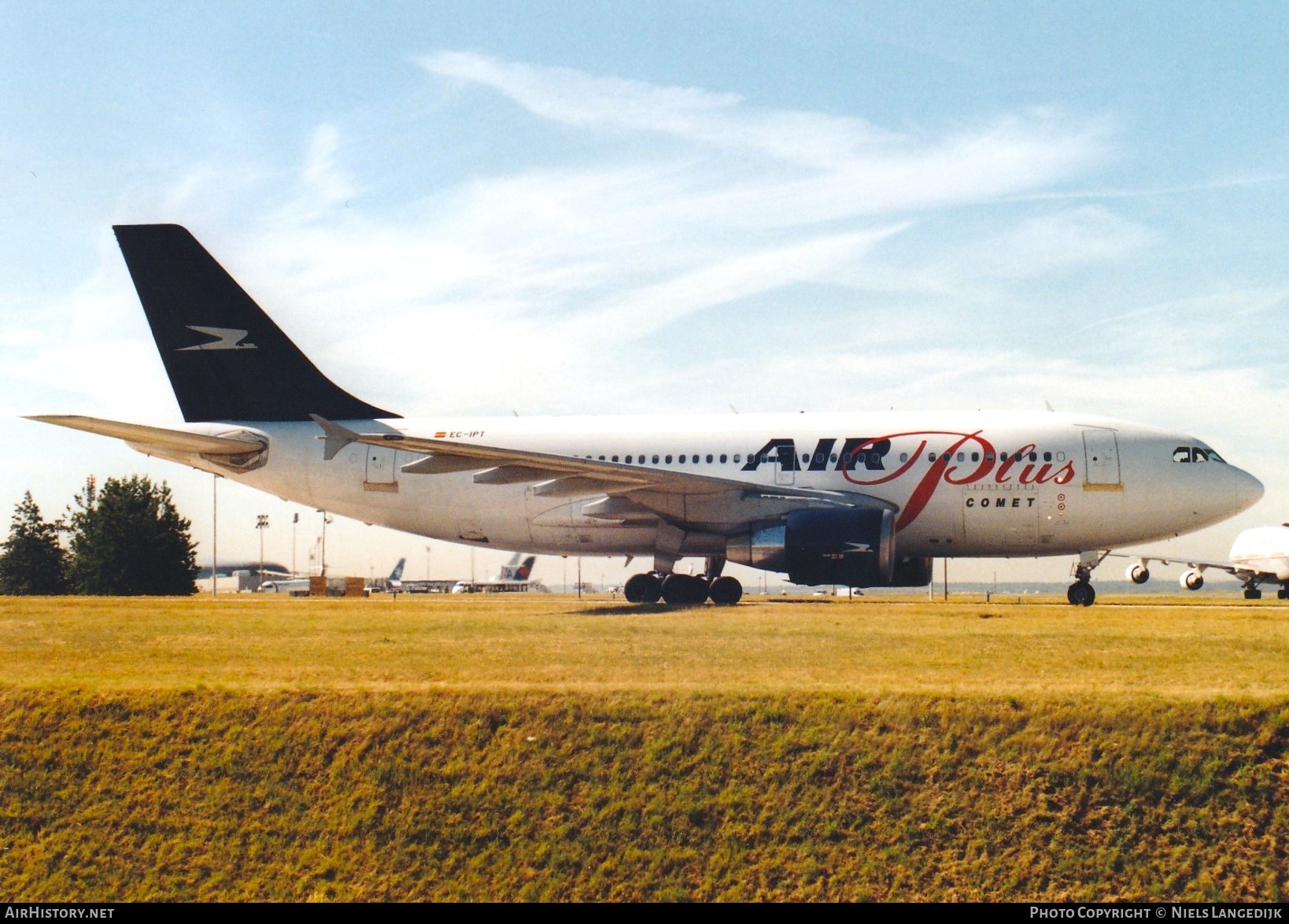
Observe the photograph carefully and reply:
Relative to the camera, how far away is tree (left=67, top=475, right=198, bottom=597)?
2103 inches

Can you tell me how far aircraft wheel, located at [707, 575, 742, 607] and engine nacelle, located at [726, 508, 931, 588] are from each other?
2.88 meters

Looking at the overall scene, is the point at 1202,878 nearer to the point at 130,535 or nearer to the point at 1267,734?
the point at 1267,734

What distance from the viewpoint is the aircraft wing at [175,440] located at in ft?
91.8

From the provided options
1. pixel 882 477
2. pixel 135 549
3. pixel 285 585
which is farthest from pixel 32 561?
pixel 882 477

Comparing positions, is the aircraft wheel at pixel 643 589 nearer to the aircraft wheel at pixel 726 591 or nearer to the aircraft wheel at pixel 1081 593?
the aircraft wheel at pixel 726 591

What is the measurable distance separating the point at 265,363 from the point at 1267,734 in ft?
88.9

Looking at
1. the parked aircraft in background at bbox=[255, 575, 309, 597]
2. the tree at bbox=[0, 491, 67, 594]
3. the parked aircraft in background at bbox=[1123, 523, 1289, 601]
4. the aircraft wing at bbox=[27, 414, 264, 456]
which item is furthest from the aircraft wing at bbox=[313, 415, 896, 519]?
the parked aircraft in background at bbox=[255, 575, 309, 597]

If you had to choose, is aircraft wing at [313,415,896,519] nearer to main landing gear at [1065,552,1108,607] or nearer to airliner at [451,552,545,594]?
main landing gear at [1065,552,1108,607]

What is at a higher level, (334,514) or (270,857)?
(334,514)

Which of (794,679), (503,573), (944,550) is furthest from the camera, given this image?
(503,573)

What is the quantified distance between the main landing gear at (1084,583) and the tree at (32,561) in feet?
173

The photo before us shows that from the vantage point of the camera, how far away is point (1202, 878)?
9.69 metres

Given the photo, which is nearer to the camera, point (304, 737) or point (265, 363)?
point (304, 737)
